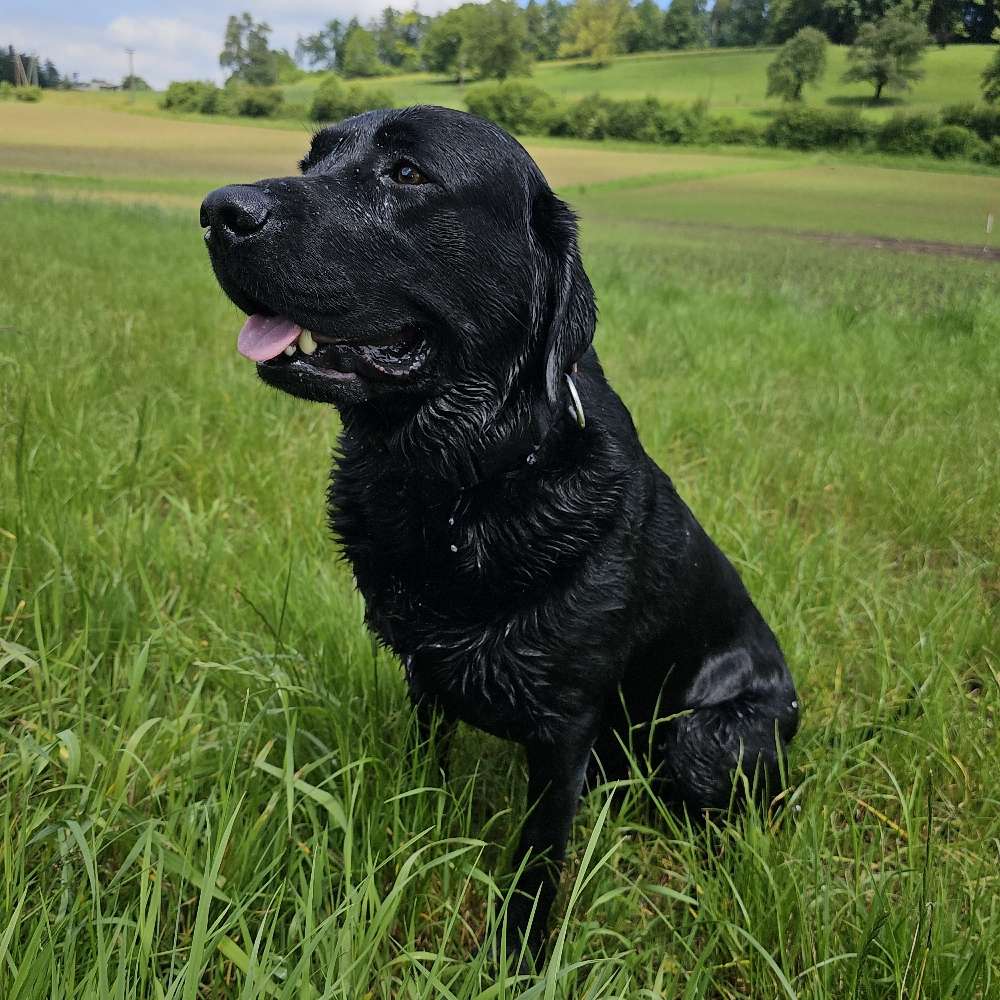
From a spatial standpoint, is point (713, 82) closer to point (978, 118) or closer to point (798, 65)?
point (798, 65)

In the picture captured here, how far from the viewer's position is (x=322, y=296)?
4.14 feet

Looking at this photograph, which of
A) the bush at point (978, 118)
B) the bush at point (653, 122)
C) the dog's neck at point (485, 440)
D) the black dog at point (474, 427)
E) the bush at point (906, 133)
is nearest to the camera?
the black dog at point (474, 427)

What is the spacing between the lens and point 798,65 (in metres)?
7.23

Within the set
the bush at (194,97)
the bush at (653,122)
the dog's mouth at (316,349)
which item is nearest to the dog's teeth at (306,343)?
the dog's mouth at (316,349)

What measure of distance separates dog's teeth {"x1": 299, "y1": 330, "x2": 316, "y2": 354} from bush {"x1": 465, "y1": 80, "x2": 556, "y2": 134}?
26.9ft

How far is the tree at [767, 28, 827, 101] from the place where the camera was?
21.3 ft

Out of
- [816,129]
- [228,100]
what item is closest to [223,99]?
[228,100]

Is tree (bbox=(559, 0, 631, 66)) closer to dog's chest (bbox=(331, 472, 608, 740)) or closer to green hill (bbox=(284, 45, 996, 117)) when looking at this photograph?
green hill (bbox=(284, 45, 996, 117))

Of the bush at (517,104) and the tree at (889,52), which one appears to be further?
the bush at (517,104)

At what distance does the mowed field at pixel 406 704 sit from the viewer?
1.27 meters

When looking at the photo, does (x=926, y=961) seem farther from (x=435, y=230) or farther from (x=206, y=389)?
(x=206, y=389)

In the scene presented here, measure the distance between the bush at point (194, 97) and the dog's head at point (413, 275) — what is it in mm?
18141

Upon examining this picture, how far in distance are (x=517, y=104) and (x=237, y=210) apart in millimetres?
10746

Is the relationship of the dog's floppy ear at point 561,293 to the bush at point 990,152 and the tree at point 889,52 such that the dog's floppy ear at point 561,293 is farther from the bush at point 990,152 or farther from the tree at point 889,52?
the bush at point 990,152
